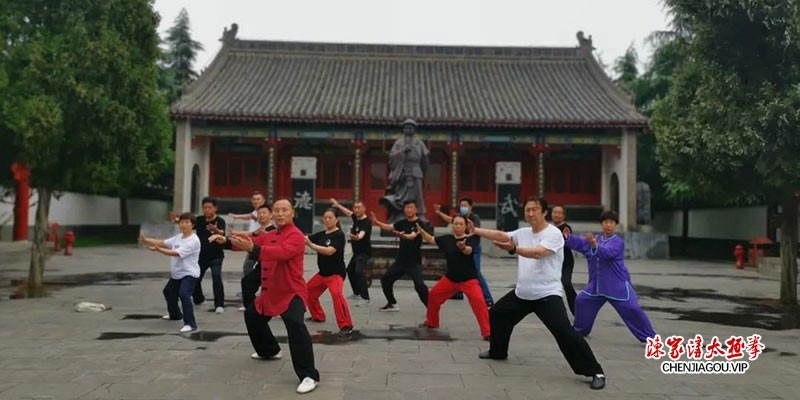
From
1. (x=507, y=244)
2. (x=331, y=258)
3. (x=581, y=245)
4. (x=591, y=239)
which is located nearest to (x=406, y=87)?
(x=331, y=258)

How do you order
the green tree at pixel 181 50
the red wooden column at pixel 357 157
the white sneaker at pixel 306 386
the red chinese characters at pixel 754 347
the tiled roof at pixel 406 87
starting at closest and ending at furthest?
1. the white sneaker at pixel 306 386
2. the red chinese characters at pixel 754 347
3. the tiled roof at pixel 406 87
4. the red wooden column at pixel 357 157
5. the green tree at pixel 181 50

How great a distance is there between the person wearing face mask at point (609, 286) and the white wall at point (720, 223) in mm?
17444

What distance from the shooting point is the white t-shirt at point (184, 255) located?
7.25 m

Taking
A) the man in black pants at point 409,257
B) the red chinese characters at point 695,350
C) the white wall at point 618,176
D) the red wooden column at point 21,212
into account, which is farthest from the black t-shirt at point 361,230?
the red wooden column at point 21,212

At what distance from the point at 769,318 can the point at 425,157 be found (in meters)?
6.65

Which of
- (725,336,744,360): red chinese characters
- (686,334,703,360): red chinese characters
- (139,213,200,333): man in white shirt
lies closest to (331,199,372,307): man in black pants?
(139,213,200,333): man in white shirt

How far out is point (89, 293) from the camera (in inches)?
411

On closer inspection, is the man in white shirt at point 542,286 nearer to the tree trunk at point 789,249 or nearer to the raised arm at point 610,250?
the raised arm at point 610,250

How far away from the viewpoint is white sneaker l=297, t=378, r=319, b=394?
4800 mm

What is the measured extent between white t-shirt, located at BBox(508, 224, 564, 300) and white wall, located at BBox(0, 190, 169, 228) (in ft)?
63.2

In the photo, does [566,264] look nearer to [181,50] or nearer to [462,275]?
[462,275]

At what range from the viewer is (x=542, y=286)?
538cm

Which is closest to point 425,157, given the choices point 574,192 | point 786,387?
point 786,387

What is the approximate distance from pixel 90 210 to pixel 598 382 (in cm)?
2566
